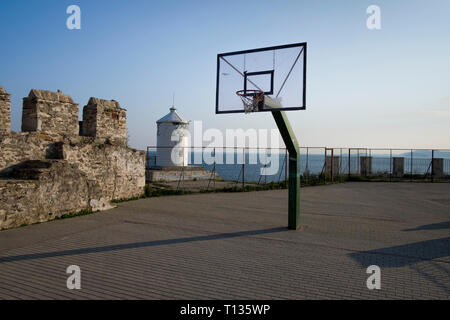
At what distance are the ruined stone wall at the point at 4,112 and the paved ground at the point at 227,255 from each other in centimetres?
295

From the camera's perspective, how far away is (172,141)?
25.0 meters

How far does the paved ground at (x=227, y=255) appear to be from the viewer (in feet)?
15.7

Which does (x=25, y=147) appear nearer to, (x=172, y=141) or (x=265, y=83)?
(x=265, y=83)

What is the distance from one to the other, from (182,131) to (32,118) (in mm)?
15226

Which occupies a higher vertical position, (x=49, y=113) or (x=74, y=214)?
(x=49, y=113)

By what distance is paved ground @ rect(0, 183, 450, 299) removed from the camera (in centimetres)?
479

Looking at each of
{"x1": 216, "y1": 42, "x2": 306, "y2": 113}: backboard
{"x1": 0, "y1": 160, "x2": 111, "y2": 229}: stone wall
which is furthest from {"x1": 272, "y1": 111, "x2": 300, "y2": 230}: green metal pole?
{"x1": 0, "y1": 160, "x2": 111, "y2": 229}: stone wall

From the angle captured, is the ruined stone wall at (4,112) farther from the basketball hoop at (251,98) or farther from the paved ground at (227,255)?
the basketball hoop at (251,98)

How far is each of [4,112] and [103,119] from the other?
3.77 m

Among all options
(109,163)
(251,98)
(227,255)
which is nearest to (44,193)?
(109,163)

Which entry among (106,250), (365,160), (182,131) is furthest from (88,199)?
(365,160)

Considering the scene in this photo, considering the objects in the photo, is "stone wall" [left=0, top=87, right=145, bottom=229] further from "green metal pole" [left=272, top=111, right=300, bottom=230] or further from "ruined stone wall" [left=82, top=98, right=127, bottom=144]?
"green metal pole" [left=272, top=111, right=300, bottom=230]

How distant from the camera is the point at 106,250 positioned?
21.9ft
